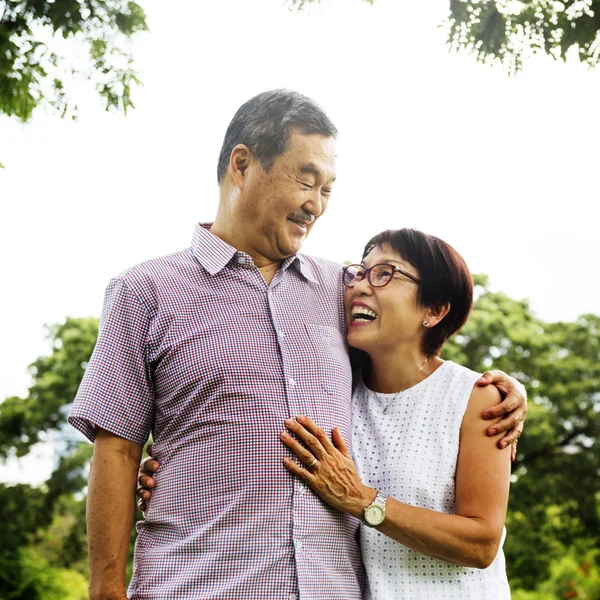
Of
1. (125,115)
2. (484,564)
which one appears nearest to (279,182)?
(484,564)

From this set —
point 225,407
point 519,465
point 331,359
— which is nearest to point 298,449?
point 225,407

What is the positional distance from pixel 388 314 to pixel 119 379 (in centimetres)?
70

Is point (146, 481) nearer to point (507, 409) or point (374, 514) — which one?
point (374, 514)

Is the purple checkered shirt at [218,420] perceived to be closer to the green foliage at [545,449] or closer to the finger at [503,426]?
the finger at [503,426]

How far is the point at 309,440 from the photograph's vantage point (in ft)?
5.55

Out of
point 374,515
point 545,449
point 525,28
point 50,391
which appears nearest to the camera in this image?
point 374,515

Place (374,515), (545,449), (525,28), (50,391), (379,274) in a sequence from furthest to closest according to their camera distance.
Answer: (50,391) < (545,449) < (525,28) < (379,274) < (374,515)

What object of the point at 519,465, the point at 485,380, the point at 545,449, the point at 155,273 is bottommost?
the point at 485,380

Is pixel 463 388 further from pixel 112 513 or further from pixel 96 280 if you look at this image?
pixel 96 280

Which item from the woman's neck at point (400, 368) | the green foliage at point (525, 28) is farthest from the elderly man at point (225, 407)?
the green foliage at point (525, 28)

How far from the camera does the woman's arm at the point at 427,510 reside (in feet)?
5.50

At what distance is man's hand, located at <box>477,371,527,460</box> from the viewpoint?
1789mm

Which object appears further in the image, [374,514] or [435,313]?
[435,313]

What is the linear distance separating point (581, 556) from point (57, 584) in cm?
614
